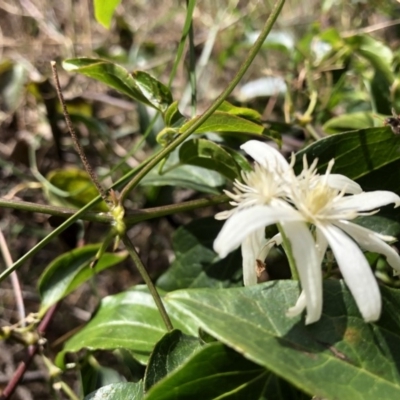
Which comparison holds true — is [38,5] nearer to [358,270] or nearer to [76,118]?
[76,118]

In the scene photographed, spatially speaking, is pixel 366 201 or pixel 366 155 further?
pixel 366 155

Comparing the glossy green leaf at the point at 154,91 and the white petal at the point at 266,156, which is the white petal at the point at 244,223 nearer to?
the white petal at the point at 266,156

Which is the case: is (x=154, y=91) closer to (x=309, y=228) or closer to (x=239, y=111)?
(x=239, y=111)

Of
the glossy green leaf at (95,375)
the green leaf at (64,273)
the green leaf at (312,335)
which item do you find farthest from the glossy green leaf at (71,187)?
the green leaf at (312,335)

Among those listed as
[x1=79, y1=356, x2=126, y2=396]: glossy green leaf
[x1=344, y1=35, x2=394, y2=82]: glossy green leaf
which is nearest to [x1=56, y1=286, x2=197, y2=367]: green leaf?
[x1=79, y1=356, x2=126, y2=396]: glossy green leaf

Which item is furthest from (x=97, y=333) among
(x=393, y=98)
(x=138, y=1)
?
(x=138, y=1)

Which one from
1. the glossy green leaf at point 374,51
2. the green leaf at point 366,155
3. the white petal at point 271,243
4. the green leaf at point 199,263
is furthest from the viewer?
the glossy green leaf at point 374,51

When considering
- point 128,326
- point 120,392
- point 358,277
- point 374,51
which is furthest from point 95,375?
point 374,51
